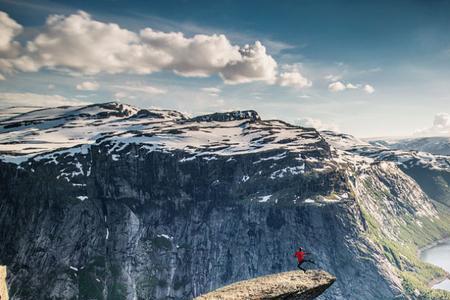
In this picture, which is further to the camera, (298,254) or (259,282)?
(298,254)

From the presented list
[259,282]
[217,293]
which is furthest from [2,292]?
[259,282]

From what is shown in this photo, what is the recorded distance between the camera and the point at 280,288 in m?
33.8

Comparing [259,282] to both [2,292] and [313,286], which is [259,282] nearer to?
[313,286]

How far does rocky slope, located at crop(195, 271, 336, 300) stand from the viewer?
32.7 meters

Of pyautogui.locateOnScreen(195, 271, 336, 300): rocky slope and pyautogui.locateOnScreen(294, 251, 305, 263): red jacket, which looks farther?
pyautogui.locateOnScreen(294, 251, 305, 263): red jacket

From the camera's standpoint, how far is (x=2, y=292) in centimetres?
3209

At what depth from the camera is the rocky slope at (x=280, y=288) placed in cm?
3266

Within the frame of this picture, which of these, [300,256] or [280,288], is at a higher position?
[300,256]

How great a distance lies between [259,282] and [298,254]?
7424 mm

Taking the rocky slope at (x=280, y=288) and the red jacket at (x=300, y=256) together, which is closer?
the rocky slope at (x=280, y=288)

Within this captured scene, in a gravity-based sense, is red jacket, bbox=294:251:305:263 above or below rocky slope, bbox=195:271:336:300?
above

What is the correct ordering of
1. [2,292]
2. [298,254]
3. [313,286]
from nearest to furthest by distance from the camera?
1. [2,292]
2. [313,286]
3. [298,254]

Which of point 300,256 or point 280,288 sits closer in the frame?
point 280,288

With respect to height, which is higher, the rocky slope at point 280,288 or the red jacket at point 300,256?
the red jacket at point 300,256
